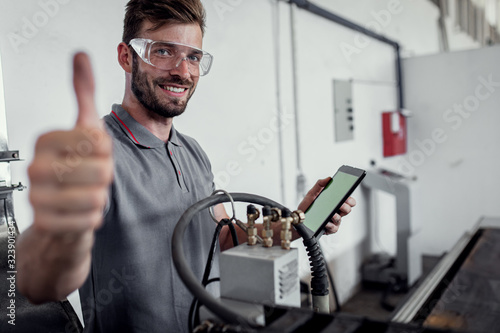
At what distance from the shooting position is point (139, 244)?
93 cm

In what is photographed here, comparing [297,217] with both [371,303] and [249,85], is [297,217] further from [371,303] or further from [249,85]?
[371,303]

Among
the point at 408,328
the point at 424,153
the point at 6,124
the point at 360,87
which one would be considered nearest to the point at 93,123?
the point at 408,328

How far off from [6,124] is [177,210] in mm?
631

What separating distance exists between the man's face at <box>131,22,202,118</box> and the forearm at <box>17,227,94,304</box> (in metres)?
0.56

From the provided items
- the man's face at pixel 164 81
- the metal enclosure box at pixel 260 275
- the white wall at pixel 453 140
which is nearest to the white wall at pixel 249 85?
the man's face at pixel 164 81

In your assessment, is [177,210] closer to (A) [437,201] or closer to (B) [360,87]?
(B) [360,87]

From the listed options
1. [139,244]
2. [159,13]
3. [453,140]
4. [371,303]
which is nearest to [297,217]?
[139,244]

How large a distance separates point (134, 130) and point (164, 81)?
150 millimetres

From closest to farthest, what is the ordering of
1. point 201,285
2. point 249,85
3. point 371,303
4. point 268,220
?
point 201,285, point 268,220, point 249,85, point 371,303

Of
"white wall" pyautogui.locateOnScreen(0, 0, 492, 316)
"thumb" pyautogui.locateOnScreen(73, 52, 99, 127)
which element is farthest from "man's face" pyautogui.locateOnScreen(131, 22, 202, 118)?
"thumb" pyautogui.locateOnScreen(73, 52, 99, 127)

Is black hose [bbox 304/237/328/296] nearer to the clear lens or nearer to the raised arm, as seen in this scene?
the raised arm

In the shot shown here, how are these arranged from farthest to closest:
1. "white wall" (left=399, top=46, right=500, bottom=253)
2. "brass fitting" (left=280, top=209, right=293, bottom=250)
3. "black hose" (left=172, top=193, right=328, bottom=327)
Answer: "white wall" (left=399, top=46, right=500, bottom=253), "brass fitting" (left=280, top=209, right=293, bottom=250), "black hose" (left=172, top=193, right=328, bottom=327)

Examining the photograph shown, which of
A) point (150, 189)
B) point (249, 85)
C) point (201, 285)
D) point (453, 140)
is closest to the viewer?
point (201, 285)

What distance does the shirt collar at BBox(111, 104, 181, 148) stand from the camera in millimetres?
1012
